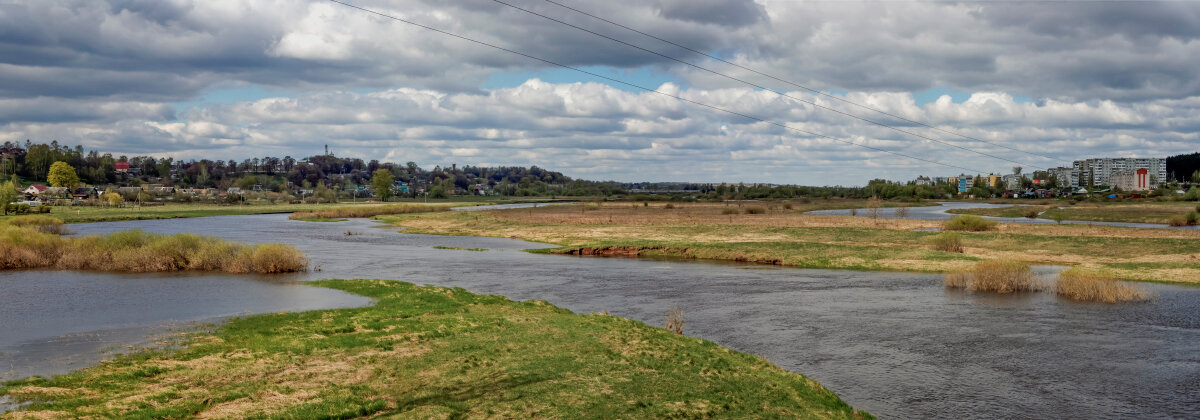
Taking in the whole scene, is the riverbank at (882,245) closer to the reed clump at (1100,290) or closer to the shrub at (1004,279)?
the shrub at (1004,279)

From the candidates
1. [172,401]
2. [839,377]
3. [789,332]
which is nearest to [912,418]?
[839,377]

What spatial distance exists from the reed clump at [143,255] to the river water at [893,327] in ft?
9.72

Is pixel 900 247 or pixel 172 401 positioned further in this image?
pixel 900 247

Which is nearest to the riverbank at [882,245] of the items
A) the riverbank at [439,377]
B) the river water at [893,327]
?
the river water at [893,327]

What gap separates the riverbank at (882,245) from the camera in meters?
55.4

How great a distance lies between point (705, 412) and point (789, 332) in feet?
50.1

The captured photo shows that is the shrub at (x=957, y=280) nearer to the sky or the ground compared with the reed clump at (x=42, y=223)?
nearer to the ground

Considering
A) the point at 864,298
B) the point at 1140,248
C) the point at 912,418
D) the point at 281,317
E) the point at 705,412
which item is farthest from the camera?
the point at 1140,248

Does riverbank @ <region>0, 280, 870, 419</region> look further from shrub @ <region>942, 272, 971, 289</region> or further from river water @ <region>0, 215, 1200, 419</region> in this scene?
shrub @ <region>942, 272, 971, 289</region>

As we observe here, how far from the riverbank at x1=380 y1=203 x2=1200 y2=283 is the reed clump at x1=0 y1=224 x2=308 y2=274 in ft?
96.8

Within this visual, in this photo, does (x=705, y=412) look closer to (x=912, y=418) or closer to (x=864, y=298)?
(x=912, y=418)

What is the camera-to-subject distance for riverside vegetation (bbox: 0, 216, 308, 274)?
49562 millimetres

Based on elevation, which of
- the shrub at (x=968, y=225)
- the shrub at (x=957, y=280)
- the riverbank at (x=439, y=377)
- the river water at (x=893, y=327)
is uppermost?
the shrub at (x=968, y=225)

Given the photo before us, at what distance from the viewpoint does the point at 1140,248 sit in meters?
59.2
